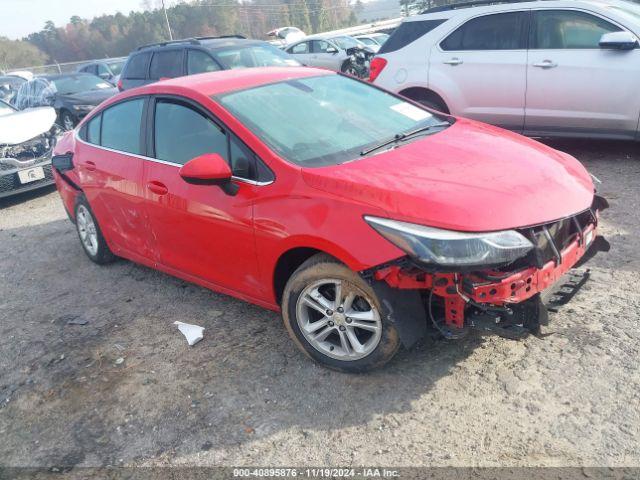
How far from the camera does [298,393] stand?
2.99 m

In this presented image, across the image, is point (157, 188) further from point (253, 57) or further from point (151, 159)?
point (253, 57)

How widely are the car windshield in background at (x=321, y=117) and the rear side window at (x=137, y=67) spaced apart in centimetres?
642

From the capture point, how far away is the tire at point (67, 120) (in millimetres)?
13172

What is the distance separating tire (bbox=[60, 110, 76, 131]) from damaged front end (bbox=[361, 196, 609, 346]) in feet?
40.8

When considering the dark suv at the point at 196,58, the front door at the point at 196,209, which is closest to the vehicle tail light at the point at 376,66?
the dark suv at the point at 196,58

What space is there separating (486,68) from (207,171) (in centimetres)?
458

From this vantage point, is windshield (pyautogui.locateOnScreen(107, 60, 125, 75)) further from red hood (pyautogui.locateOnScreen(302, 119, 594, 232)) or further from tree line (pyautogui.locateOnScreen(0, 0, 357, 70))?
tree line (pyautogui.locateOnScreen(0, 0, 357, 70))

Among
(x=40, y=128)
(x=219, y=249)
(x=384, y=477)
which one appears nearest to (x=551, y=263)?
(x=384, y=477)

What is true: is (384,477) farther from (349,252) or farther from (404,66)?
(404,66)

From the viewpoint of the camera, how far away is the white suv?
5.79m

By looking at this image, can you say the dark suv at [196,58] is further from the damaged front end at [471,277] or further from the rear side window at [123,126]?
the damaged front end at [471,277]

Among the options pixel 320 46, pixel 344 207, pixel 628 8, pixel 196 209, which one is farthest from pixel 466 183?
pixel 320 46

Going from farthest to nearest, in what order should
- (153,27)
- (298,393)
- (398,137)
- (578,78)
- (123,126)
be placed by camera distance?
(153,27) → (578,78) → (123,126) → (398,137) → (298,393)

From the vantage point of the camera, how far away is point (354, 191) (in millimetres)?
2791
